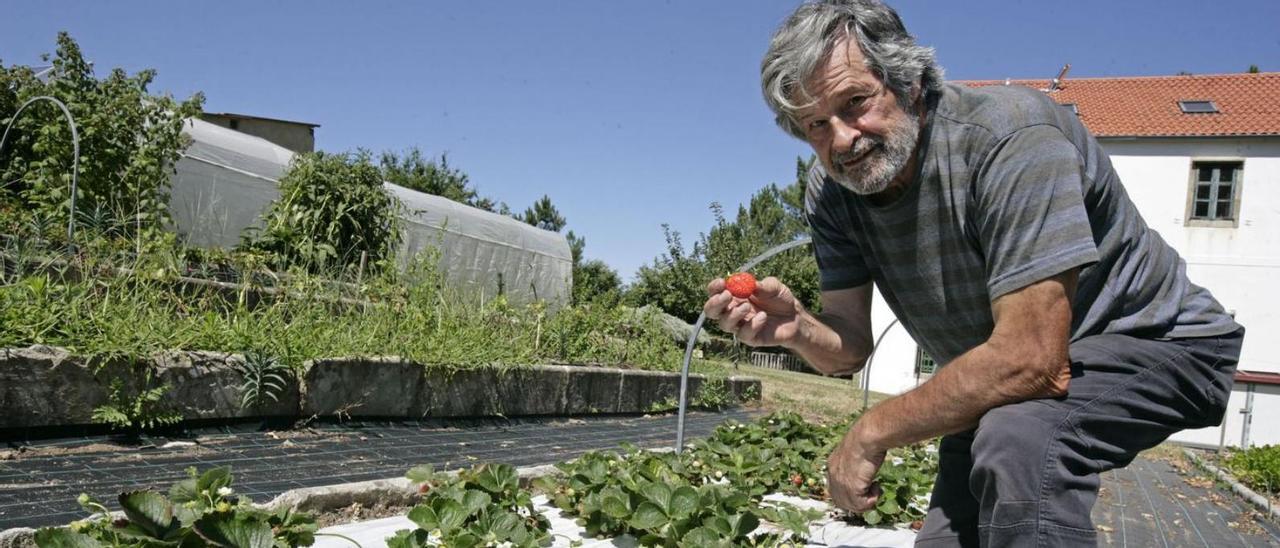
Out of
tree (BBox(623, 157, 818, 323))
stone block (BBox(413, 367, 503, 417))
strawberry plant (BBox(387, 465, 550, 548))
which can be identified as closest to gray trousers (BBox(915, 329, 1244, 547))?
strawberry plant (BBox(387, 465, 550, 548))

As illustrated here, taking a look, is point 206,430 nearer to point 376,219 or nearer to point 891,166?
point 891,166

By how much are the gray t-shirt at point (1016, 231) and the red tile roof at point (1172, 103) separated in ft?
53.2

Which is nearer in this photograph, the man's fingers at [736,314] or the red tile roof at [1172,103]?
the man's fingers at [736,314]

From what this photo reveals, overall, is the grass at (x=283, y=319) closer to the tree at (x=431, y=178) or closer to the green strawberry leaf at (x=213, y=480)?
the green strawberry leaf at (x=213, y=480)

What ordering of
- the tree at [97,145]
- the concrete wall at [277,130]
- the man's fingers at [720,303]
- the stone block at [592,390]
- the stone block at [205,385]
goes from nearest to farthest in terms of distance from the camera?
the man's fingers at [720,303] → the stone block at [205,385] → the tree at [97,145] → the stone block at [592,390] → the concrete wall at [277,130]

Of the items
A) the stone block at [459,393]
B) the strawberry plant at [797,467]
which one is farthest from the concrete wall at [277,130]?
the strawberry plant at [797,467]

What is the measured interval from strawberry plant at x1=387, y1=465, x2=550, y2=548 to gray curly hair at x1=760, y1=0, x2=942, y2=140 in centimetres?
130

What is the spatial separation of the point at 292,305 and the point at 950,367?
13.2ft

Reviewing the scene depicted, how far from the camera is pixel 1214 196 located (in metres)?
16.7

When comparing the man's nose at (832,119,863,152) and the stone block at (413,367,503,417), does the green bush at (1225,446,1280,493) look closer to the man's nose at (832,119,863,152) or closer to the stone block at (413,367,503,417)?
the stone block at (413,367,503,417)

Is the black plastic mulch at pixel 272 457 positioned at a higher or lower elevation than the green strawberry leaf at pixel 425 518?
lower

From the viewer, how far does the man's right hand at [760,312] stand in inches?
79.7

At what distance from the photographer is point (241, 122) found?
23.5m

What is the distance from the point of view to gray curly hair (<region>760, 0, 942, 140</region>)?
1.63 m
